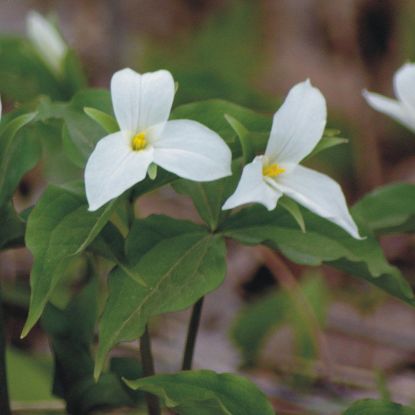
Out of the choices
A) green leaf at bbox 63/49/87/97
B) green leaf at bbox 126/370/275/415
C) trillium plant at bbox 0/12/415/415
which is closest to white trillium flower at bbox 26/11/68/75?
green leaf at bbox 63/49/87/97

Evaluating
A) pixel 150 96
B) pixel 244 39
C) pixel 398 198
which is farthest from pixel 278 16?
pixel 150 96

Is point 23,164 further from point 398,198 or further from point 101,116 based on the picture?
point 398,198

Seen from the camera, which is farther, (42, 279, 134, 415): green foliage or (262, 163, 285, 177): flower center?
(42, 279, 134, 415): green foliage

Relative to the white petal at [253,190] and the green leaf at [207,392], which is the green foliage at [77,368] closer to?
the green leaf at [207,392]

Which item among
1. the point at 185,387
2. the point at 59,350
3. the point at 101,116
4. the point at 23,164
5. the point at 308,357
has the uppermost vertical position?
the point at 101,116

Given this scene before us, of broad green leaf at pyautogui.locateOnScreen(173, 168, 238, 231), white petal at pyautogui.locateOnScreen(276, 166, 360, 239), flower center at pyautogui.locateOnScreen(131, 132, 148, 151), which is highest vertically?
flower center at pyautogui.locateOnScreen(131, 132, 148, 151)

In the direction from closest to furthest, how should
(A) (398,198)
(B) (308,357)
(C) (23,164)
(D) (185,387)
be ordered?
1. (D) (185,387)
2. (C) (23,164)
3. (A) (398,198)
4. (B) (308,357)

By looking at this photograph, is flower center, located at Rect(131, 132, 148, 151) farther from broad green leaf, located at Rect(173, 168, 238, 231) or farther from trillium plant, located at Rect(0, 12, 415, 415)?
broad green leaf, located at Rect(173, 168, 238, 231)
